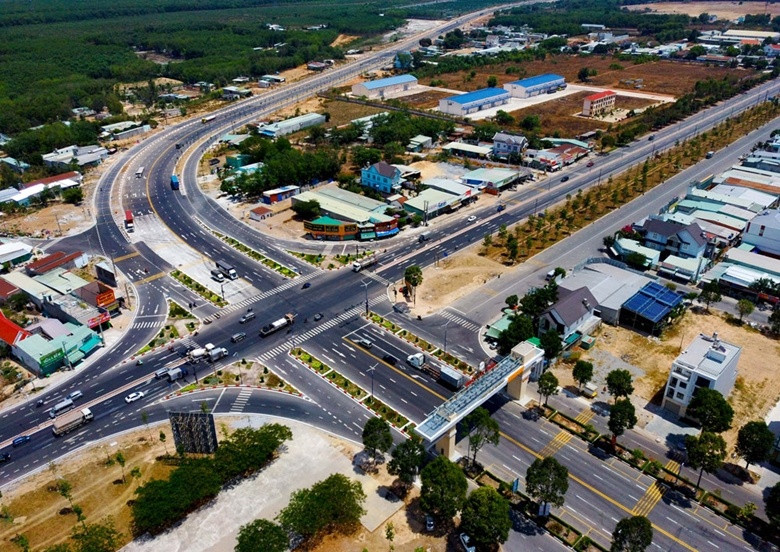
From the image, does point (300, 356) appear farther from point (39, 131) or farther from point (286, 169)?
point (39, 131)

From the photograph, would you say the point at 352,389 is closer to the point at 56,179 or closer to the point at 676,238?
the point at 676,238

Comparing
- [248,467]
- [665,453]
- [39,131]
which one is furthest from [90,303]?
[39,131]

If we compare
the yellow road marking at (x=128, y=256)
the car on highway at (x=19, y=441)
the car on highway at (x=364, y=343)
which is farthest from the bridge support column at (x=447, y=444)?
the yellow road marking at (x=128, y=256)

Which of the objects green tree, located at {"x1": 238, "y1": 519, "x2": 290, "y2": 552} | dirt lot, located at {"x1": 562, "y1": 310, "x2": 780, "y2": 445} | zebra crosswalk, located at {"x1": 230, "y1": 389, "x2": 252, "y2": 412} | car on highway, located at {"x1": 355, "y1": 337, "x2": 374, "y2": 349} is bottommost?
dirt lot, located at {"x1": 562, "y1": 310, "x2": 780, "y2": 445}

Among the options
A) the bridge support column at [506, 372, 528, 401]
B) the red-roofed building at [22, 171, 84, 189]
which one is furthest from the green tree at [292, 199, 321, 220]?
the red-roofed building at [22, 171, 84, 189]

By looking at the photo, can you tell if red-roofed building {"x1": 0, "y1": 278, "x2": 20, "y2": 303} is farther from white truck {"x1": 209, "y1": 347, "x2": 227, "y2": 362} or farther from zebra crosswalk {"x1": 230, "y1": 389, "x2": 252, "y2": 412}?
zebra crosswalk {"x1": 230, "y1": 389, "x2": 252, "y2": 412}

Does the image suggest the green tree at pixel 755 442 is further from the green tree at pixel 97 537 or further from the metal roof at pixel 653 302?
the green tree at pixel 97 537
